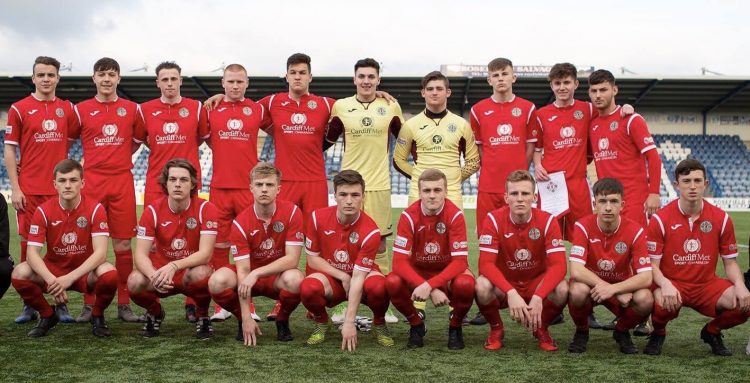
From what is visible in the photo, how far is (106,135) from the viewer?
16.9 feet

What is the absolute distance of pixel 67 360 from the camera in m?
3.59

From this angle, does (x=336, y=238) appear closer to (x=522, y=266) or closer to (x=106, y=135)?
(x=522, y=266)

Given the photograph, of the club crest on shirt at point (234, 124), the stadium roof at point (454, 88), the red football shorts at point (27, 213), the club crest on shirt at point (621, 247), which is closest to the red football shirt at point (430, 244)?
the club crest on shirt at point (621, 247)

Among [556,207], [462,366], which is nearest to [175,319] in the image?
[462,366]

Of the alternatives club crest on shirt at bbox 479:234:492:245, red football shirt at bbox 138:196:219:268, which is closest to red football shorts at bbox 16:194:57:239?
red football shirt at bbox 138:196:219:268

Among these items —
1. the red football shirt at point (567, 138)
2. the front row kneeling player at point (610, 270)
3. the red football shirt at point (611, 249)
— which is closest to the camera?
the front row kneeling player at point (610, 270)

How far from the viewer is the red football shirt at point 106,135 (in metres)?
5.09

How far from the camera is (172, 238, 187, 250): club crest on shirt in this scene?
173 inches

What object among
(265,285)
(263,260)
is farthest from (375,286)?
(263,260)

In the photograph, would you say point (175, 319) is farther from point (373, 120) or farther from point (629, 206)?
point (629, 206)

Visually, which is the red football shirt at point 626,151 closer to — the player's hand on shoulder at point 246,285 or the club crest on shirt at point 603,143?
the club crest on shirt at point 603,143

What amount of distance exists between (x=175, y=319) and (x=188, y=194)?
1.08 metres

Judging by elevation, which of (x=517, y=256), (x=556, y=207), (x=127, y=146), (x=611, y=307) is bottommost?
(x=611, y=307)

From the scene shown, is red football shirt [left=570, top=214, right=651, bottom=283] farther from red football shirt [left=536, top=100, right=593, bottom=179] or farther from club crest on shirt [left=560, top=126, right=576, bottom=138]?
club crest on shirt [left=560, top=126, right=576, bottom=138]
